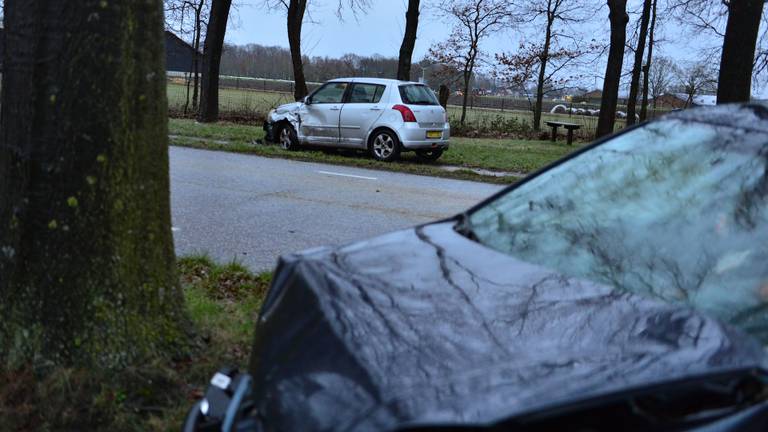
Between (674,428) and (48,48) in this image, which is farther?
(48,48)

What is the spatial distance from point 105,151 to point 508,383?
7.82 ft

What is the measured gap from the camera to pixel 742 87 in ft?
38.3

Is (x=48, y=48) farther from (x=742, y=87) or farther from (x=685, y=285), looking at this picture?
(x=742, y=87)

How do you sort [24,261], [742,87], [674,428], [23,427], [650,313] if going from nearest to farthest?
[674,428], [650,313], [23,427], [24,261], [742,87]

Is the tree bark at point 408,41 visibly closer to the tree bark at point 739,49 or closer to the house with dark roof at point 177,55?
the tree bark at point 739,49

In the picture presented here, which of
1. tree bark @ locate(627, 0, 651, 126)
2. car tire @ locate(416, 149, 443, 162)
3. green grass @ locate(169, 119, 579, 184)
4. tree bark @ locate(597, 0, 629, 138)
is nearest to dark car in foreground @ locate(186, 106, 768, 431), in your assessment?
green grass @ locate(169, 119, 579, 184)

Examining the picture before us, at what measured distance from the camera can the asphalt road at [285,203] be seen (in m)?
7.55

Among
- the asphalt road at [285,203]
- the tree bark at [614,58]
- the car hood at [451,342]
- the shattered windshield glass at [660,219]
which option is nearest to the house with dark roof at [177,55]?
the tree bark at [614,58]

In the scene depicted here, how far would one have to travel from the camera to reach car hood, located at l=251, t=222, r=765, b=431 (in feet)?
5.79

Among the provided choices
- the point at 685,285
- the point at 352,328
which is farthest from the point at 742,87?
→ the point at 352,328

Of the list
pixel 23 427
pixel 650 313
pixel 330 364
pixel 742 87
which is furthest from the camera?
pixel 742 87

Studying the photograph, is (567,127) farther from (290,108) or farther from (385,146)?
(290,108)

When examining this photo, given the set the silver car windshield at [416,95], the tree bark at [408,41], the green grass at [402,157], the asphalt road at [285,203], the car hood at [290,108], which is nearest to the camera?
the asphalt road at [285,203]

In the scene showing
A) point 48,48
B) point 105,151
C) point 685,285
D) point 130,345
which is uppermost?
point 48,48
